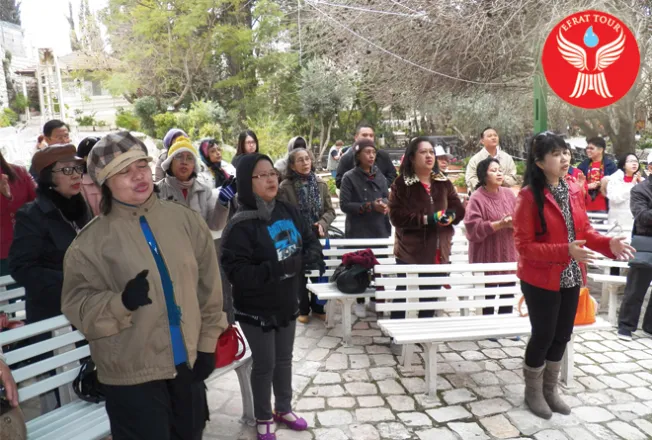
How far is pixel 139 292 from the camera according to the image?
189cm

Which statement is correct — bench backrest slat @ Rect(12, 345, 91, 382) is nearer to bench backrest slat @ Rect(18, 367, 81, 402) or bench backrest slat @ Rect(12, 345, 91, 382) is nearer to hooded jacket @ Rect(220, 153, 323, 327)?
bench backrest slat @ Rect(18, 367, 81, 402)

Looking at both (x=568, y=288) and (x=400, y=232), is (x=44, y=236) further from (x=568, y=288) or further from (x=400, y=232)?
(x=568, y=288)

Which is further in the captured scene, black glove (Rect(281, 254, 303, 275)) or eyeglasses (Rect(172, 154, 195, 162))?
eyeglasses (Rect(172, 154, 195, 162))

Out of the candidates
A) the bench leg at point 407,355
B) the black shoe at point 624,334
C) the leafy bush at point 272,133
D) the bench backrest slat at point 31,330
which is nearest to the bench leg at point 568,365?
the bench leg at point 407,355

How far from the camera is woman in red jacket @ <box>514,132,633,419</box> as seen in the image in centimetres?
322

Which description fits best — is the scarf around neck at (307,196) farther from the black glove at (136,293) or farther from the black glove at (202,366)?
the black glove at (136,293)

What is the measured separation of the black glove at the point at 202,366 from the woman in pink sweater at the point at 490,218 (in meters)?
3.12

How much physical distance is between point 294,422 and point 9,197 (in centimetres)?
289

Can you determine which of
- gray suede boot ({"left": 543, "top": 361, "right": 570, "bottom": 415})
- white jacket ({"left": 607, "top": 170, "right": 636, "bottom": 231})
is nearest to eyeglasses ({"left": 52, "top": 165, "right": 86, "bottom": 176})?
gray suede boot ({"left": 543, "top": 361, "right": 570, "bottom": 415})

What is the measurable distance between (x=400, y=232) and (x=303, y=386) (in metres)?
1.63

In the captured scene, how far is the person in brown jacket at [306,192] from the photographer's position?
5.18m

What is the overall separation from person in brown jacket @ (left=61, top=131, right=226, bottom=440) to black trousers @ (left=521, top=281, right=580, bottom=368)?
229cm

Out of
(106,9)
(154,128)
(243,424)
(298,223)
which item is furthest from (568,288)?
(154,128)

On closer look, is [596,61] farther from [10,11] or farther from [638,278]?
[10,11]
